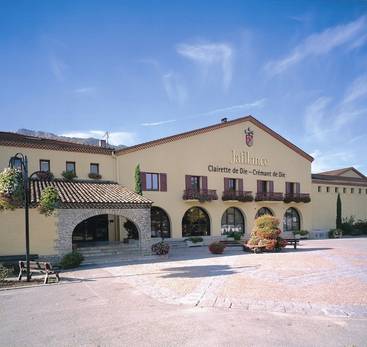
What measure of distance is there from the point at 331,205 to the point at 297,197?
23.6ft

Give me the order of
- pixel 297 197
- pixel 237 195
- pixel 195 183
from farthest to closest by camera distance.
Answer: pixel 297 197, pixel 237 195, pixel 195 183

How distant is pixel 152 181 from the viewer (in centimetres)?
2491

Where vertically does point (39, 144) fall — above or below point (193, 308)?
above

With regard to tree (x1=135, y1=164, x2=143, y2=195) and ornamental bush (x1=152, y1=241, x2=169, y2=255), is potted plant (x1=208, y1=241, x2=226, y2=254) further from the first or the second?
tree (x1=135, y1=164, x2=143, y2=195)

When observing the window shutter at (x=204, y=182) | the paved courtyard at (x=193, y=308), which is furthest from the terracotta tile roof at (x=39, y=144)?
the paved courtyard at (x=193, y=308)

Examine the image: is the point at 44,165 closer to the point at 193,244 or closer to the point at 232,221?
the point at 193,244

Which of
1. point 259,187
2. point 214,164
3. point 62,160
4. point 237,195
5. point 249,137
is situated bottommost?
point 237,195

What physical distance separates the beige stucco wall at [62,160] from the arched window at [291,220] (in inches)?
723

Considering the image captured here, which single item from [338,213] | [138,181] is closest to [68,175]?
[138,181]

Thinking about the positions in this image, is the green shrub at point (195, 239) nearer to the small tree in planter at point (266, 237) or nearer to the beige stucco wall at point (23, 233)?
the small tree in planter at point (266, 237)

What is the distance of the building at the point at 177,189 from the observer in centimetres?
1641

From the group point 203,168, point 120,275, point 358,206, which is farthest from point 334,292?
point 358,206

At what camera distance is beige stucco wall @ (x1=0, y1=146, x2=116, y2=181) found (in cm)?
2010

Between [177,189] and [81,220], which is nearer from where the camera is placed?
[81,220]
